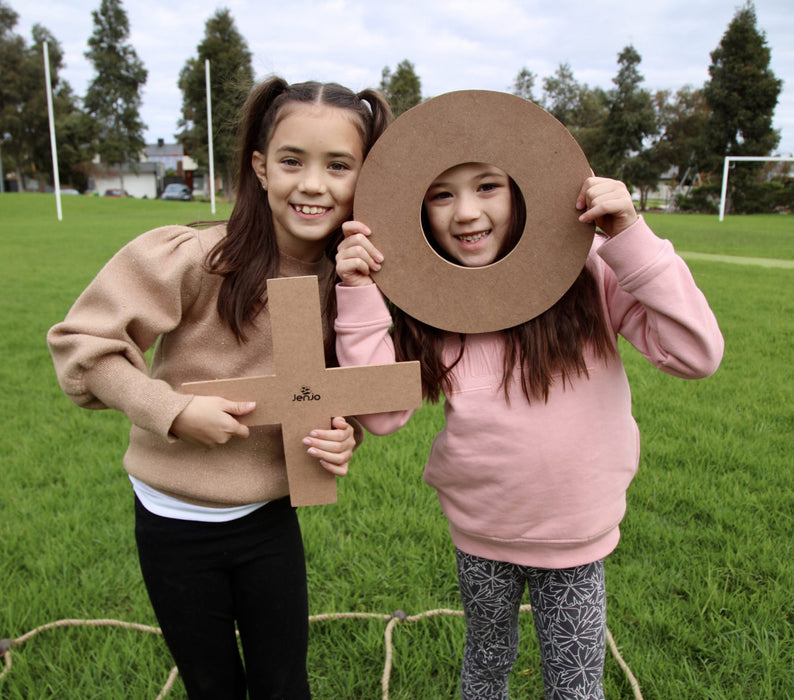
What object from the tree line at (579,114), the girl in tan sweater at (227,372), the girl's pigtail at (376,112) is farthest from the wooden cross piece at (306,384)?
the tree line at (579,114)

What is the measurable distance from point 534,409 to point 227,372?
705 mm

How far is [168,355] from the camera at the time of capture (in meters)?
1.56

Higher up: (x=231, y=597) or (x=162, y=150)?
(x=162, y=150)

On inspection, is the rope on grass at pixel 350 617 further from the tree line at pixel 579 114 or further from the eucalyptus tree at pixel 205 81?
the eucalyptus tree at pixel 205 81

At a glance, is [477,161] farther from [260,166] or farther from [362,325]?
[260,166]

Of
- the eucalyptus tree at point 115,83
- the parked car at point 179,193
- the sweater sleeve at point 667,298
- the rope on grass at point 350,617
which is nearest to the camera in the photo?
the sweater sleeve at point 667,298

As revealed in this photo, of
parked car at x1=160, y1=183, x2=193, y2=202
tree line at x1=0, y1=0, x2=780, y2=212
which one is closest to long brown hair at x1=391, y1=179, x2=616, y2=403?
tree line at x1=0, y1=0, x2=780, y2=212

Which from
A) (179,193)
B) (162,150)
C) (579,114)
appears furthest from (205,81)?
(162,150)

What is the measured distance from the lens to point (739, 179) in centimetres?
3684

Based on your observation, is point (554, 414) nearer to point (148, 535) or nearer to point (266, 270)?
point (266, 270)

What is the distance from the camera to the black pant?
1.56 metres

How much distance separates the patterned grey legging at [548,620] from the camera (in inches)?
58.9

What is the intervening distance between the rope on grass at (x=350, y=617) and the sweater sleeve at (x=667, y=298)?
3.96 ft

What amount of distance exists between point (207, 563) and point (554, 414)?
2.88 ft
